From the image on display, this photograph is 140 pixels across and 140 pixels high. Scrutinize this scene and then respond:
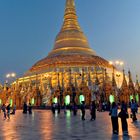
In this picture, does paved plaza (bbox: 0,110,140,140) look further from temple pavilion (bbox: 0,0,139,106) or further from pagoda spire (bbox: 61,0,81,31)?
pagoda spire (bbox: 61,0,81,31)

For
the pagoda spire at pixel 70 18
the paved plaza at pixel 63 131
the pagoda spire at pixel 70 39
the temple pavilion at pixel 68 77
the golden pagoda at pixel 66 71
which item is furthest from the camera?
the pagoda spire at pixel 70 18

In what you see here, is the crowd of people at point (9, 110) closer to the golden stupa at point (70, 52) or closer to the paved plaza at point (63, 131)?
the paved plaza at point (63, 131)

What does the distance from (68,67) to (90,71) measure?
15.7ft

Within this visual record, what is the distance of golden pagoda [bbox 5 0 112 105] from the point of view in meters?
44.2

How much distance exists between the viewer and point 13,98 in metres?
50.9

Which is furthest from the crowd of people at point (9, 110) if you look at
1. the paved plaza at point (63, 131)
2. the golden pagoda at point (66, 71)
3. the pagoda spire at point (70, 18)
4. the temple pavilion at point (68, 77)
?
the pagoda spire at point (70, 18)

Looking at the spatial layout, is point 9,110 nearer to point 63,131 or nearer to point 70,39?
point 63,131

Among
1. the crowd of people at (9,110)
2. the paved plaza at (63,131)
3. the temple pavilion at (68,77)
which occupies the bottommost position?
the paved plaza at (63,131)

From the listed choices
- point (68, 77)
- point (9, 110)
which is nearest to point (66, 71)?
point (68, 77)

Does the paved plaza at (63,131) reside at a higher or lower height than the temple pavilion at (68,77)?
lower

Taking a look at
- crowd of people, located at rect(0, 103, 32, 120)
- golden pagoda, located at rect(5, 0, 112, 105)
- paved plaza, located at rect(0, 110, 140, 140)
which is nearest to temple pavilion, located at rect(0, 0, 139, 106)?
golden pagoda, located at rect(5, 0, 112, 105)

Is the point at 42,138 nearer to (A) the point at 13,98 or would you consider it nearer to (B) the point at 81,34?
(A) the point at 13,98

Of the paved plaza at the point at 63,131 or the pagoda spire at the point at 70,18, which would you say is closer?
the paved plaza at the point at 63,131

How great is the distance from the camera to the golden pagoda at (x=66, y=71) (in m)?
44.2
